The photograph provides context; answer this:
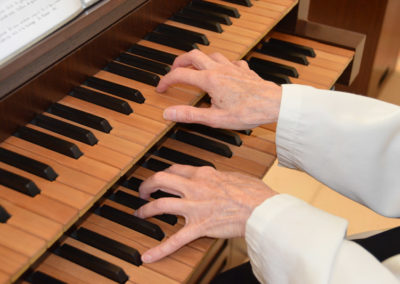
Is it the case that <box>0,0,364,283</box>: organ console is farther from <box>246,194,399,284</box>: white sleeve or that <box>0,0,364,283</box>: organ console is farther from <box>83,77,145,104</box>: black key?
<box>246,194,399,284</box>: white sleeve

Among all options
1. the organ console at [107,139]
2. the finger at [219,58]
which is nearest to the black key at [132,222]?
the organ console at [107,139]

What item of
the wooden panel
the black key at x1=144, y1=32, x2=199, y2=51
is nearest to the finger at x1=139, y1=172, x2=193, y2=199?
the black key at x1=144, y1=32, x2=199, y2=51

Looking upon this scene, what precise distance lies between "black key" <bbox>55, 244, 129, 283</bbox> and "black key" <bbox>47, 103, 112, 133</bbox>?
0.28 metres

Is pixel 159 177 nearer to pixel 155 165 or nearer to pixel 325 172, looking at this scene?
pixel 155 165

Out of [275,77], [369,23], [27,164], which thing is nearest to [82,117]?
[27,164]

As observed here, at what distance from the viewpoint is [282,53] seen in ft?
6.18

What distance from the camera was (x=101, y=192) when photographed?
121 centimetres

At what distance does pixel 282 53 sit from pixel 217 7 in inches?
10.2

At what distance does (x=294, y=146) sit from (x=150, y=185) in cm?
37

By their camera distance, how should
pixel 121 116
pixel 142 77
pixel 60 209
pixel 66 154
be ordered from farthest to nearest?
pixel 142 77, pixel 121 116, pixel 66 154, pixel 60 209

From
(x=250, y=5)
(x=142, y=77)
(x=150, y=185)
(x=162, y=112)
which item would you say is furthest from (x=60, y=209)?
(x=250, y=5)

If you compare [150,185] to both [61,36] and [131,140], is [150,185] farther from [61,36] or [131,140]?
[61,36]

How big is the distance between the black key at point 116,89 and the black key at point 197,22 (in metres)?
0.39

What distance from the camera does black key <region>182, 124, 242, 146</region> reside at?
1.54 m
